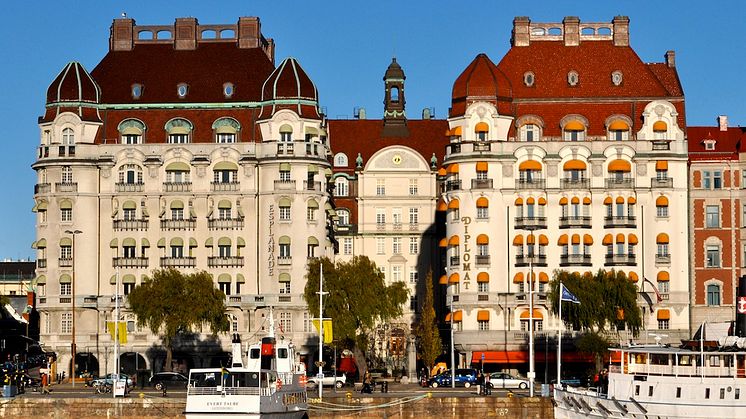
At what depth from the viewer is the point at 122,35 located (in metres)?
177

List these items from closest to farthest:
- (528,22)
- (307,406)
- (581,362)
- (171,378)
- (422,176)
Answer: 1. (307,406)
2. (171,378)
3. (581,362)
4. (528,22)
5. (422,176)

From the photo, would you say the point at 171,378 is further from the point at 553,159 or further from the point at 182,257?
the point at 553,159

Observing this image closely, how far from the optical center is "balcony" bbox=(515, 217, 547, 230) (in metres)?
165

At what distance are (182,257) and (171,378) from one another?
973 inches

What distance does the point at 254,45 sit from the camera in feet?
576

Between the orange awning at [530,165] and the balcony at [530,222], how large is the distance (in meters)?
4.42

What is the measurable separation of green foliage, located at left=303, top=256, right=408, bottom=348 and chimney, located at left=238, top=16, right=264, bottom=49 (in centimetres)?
2696

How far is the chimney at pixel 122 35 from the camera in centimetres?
17638

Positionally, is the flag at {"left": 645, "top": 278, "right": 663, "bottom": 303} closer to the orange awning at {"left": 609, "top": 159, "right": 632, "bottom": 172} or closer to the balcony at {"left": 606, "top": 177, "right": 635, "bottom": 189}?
the balcony at {"left": 606, "top": 177, "right": 635, "bottom": 189}

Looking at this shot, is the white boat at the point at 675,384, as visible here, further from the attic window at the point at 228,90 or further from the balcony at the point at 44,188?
the balcony at the point at 44,188

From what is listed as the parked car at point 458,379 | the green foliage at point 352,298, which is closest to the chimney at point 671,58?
the green foliage at point 352,298

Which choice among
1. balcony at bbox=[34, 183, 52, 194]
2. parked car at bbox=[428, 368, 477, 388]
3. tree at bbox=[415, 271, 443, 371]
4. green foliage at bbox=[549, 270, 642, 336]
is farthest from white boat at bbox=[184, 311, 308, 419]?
balcony at bbox=[34, 183, 52, 194]

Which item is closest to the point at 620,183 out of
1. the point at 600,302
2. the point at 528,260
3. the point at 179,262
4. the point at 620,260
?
the point at 620,260

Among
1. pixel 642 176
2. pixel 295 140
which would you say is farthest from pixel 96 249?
pixel 642 176
